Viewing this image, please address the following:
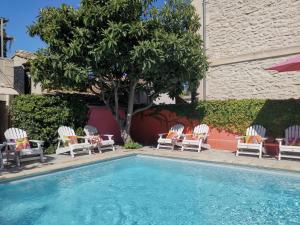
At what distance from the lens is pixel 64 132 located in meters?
12.1

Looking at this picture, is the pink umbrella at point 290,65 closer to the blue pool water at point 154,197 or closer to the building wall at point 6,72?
the blue pool water at point 154,197

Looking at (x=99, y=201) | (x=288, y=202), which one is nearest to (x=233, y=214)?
(x=288, y=202)

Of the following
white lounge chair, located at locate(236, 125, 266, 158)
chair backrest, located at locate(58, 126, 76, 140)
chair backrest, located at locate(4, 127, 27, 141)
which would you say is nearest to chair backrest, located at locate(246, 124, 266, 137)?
white lounge chair, located at locate(236, 125, 266, 158)

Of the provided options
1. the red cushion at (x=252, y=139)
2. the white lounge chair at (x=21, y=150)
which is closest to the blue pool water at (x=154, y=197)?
the white lounge chair at (x=21, y=150)

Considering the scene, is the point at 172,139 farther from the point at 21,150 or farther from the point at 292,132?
the point at 21,150

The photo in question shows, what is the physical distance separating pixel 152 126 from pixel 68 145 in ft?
18.4

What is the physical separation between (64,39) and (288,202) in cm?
950

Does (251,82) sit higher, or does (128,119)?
A: (251,82)

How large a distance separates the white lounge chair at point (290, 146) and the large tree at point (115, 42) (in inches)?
168

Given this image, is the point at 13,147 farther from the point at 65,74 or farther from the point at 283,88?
the point at 283,88

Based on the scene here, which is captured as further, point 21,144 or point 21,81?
point 21,81

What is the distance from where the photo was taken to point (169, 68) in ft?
41.2

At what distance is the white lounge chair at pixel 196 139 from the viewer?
41.7 feet

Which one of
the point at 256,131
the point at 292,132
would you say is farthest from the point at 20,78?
the point at 292,132
